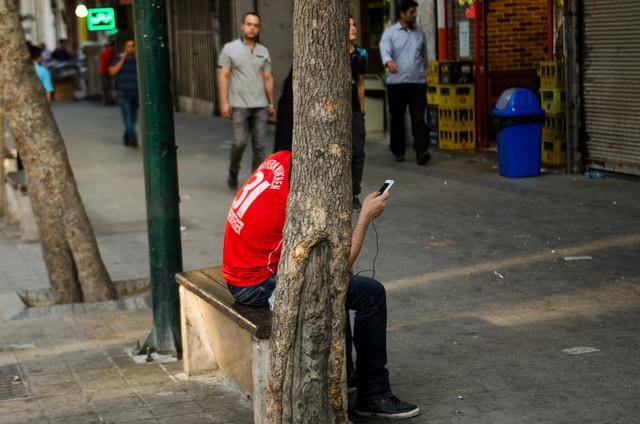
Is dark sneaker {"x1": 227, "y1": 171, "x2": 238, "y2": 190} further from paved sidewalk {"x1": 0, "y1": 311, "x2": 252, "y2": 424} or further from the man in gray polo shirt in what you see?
paved sidewalk {"x1": 0, "y1": 311, "x2": 252, "y2": 424}

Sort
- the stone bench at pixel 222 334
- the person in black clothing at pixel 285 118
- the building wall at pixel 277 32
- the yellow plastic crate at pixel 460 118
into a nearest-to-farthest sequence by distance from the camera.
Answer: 1. the stone bench at pixel 222 334
2. the person in black clothing at pixel 285 118
3. the yellow plastic crate at pixel 460 118
4. the building wall at pixel 277 32

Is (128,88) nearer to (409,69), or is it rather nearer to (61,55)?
(409,69)

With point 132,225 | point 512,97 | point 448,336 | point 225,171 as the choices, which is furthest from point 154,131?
point 225,171

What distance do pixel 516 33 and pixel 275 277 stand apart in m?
10.4

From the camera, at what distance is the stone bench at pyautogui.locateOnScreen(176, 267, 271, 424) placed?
5.15 meters

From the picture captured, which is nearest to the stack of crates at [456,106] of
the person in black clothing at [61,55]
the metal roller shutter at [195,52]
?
the metal roller shutter at [195,52]

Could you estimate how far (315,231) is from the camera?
4730mm

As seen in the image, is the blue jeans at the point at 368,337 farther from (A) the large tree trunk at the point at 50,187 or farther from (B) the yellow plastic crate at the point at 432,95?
(B) the yellow plastic crate at the point at 432,95

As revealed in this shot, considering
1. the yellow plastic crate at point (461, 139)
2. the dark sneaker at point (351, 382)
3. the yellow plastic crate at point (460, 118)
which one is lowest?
the dark sneaker at point (351, 382)

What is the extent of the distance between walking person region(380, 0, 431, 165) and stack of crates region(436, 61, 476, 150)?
3.20 feet

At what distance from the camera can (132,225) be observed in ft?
38.7

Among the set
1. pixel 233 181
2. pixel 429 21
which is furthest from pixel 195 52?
pixel 233 181

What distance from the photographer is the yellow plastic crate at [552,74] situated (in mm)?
12906

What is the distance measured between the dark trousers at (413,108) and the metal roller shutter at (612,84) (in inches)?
84.1
